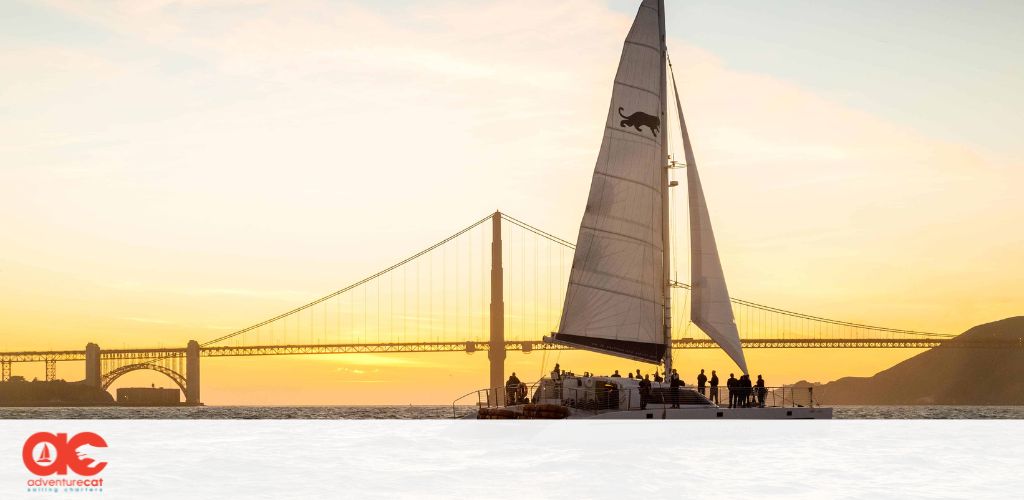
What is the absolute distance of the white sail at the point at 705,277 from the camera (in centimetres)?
3981

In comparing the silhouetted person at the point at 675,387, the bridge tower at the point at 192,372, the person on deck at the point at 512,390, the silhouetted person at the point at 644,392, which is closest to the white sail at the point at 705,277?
the silhouetted person at the point at 675,387

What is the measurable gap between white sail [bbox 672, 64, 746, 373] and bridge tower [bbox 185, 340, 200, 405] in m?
89.9

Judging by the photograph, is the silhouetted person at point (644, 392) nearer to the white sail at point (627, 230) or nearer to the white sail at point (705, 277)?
the white sail at point (627, 230)

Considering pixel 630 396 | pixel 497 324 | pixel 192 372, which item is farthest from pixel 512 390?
pixel 192 372

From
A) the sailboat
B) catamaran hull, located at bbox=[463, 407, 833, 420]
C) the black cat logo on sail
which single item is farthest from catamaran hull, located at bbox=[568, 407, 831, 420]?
the black cat logo on sail

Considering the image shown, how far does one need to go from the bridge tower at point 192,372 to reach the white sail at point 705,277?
89877 millimetres

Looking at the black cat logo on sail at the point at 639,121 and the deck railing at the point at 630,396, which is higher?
the black cat logo on sail at the point at 639,121

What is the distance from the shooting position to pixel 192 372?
407ft
